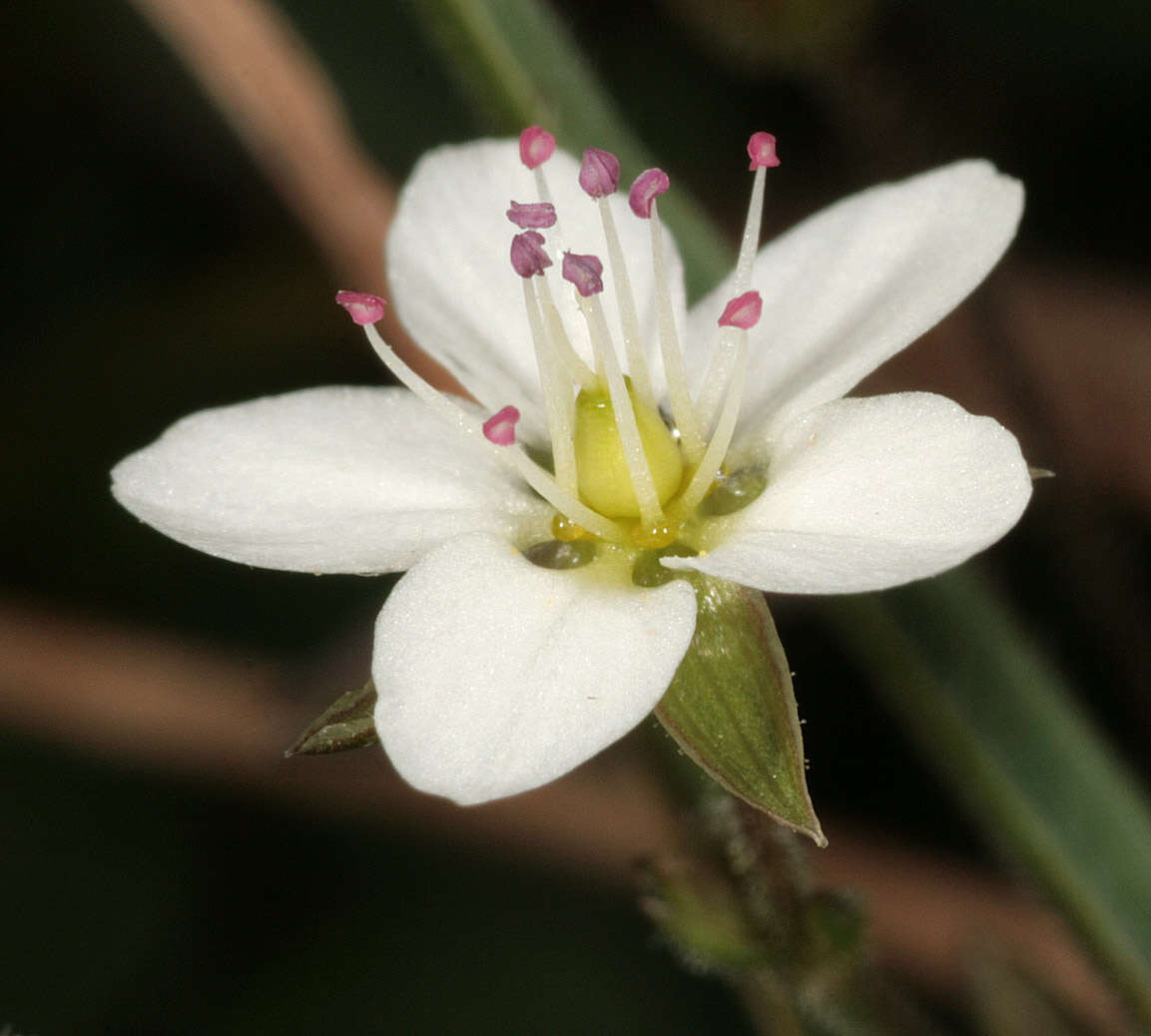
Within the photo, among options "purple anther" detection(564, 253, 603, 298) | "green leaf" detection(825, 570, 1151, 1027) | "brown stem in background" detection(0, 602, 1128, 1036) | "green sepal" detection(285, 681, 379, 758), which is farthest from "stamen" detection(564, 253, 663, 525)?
"brown stem in background" detection(0, 602, 1128, 1036)

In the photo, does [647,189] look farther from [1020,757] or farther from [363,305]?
[1020,757]

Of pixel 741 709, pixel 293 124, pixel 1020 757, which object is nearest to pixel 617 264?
pixel 741 709

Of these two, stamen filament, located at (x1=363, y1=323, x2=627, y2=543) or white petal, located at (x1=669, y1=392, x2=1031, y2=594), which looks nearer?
white petal, located at (x1=669, y1=392, x2=1031, y2=594)

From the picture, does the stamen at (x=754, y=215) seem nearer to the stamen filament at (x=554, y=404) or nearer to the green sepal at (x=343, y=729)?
the stamen filament at (x=554, y=404)

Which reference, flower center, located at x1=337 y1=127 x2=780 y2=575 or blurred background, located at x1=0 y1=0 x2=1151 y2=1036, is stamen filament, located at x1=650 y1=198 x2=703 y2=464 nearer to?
flower center, located at x1=337 y1=127 x2=780 y2=575

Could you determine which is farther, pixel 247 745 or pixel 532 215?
pixel 247 745

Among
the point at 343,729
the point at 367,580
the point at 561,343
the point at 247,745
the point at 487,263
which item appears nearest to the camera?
the point at 343,729

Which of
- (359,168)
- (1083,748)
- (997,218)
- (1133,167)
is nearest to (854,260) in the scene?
(997,218)
